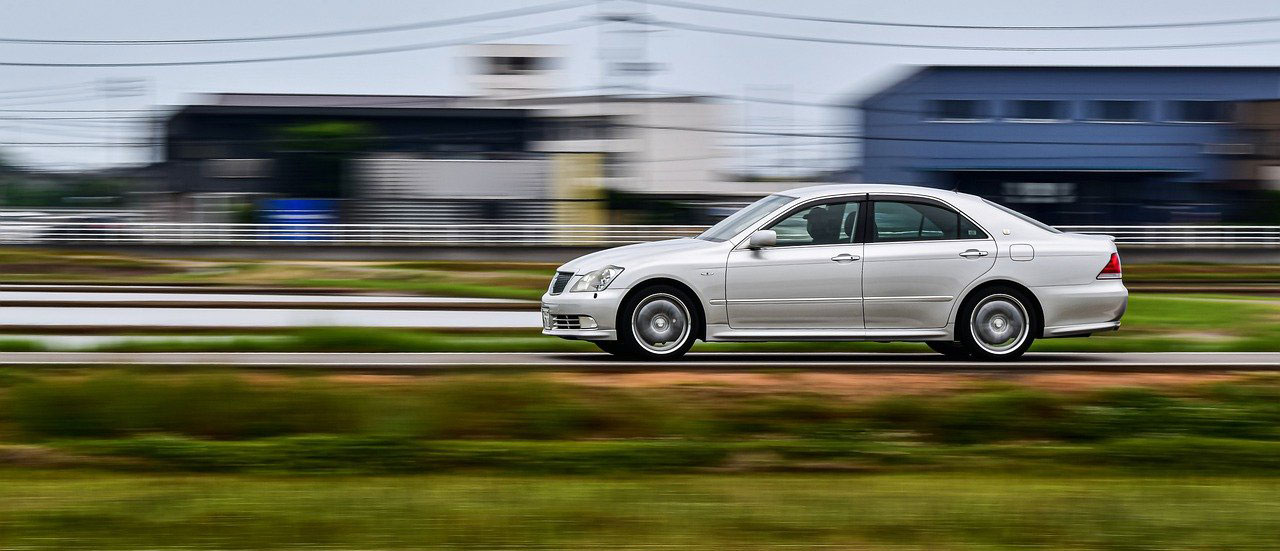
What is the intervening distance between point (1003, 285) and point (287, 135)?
178ft

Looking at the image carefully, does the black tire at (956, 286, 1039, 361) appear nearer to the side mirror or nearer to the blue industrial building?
the side mirror

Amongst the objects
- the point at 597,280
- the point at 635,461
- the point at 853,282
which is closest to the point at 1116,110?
the point at 853,282

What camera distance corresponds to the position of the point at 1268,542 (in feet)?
17.2

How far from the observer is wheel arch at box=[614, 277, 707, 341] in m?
10.9

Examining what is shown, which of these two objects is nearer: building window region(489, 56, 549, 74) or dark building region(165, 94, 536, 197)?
dark building region(165, 94, 536, 197)

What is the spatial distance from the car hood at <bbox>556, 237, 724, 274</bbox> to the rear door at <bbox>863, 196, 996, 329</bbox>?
127cm

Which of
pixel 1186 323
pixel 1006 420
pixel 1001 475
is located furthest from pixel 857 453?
pixel 1186 323

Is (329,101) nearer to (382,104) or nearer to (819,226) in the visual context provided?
(382,104)

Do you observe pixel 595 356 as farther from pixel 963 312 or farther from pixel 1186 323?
pixel 1186 323

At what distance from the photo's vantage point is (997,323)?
1114 centimetres

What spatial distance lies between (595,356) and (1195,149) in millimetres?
53100

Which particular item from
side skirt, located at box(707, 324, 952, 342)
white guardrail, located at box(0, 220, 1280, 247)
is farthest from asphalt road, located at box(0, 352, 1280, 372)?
white guardrail, located at box(0, 220, 1280, 247)

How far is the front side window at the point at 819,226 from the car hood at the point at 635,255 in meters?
0.54

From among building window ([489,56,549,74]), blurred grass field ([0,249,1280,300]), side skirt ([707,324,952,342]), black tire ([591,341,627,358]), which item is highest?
building window ([489,56,549,74])
